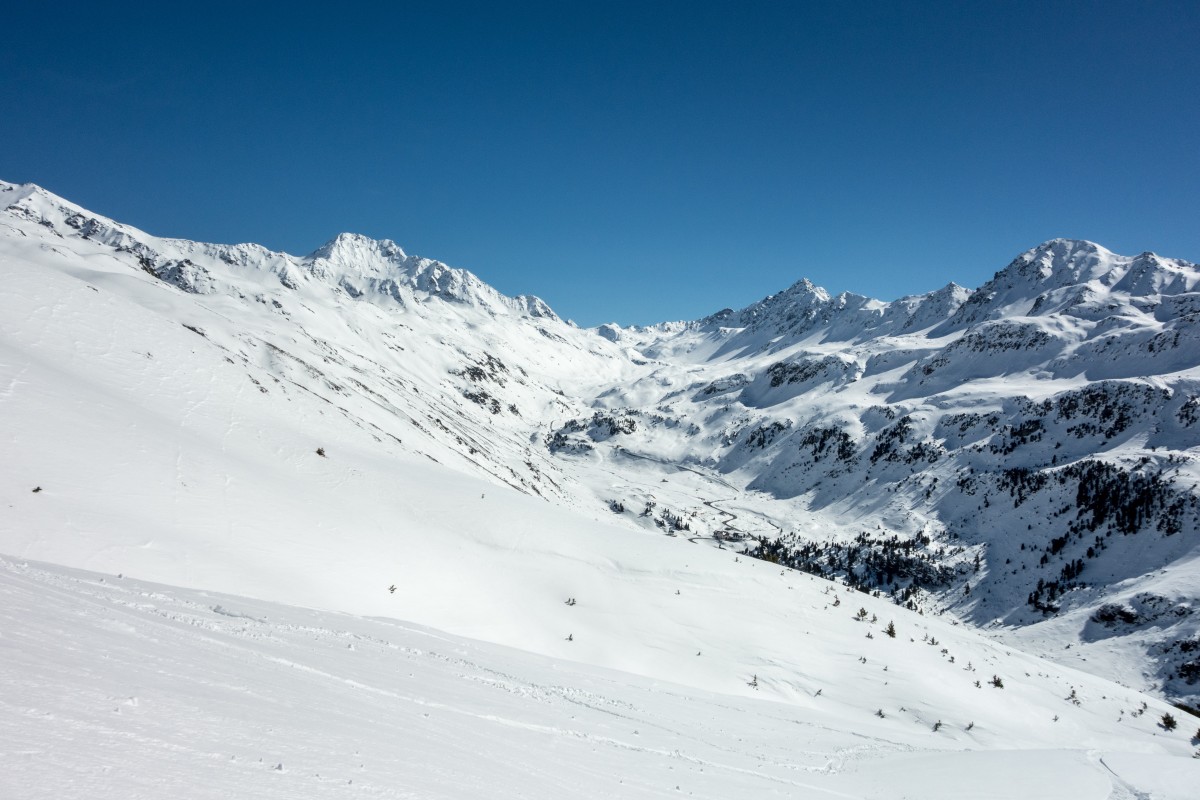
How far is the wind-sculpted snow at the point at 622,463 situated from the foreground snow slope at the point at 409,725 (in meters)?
4.44

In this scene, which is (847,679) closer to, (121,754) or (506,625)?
(506,625)

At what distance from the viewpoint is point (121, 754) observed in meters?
3.86

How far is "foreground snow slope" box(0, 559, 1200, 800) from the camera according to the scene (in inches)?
165

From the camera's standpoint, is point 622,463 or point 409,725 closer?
point 409,725

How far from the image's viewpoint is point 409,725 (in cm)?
678

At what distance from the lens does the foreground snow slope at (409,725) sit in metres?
→ 4.20

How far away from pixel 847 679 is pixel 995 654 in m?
9.69

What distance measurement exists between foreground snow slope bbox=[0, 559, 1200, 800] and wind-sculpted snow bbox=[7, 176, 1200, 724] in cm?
444

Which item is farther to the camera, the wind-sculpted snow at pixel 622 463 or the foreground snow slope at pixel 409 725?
the wind-sculpted snow at pixel 622 463

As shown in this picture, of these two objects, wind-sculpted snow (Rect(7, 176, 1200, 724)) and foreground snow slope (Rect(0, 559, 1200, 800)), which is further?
wind-sculpted snow (Rect(7, 176, 1200, 724))

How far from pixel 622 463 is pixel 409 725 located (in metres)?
185

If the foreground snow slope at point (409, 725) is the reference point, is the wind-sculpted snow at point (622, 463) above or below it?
above

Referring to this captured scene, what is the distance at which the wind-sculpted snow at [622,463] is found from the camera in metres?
15.9

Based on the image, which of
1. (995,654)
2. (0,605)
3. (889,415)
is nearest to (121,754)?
(0,605)
